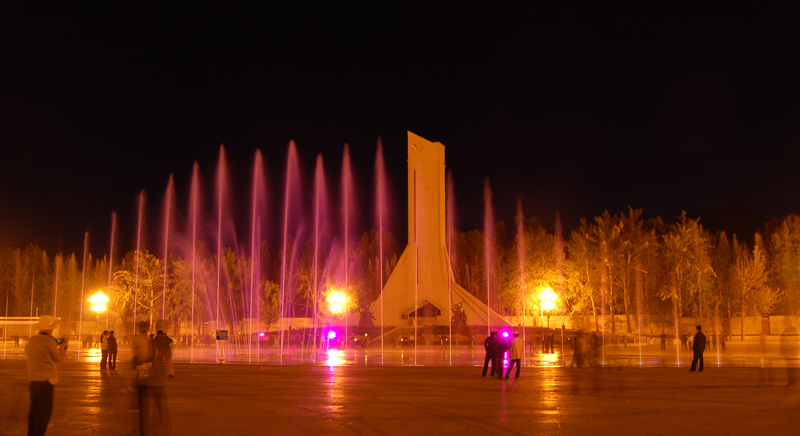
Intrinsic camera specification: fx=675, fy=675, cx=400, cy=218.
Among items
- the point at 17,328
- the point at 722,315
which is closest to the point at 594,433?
the point at 722,315

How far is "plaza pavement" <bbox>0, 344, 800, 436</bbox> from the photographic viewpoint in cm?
858

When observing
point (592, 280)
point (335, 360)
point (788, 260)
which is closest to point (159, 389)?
point (335, 360)

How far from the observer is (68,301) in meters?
70.8

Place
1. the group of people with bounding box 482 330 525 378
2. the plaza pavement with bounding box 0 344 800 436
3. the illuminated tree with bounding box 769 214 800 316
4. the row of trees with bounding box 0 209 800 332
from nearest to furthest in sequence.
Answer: the plaza pavement with bounding box 0 344 800 436, the group of people with bounding box 482 330 525 378, the row of trees with bounding box 0 209 800 332, the illuminated tree with bounding box 769 214 800 316

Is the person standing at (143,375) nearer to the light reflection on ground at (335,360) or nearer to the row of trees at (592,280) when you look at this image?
the light reflection on ground at (335,360)

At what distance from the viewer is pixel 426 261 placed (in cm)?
4953

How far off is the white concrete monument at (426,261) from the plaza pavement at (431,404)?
31212 millimetres

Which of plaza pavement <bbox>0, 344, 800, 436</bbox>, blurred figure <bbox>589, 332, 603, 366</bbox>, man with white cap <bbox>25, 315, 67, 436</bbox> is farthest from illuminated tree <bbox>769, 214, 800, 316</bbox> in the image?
man with white cap <bbox>25, 315, 67, 436</bbox>

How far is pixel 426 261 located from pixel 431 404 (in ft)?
127

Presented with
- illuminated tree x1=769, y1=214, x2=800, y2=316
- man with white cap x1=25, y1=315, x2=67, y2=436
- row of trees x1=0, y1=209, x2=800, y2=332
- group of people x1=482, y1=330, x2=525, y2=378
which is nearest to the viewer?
man with white cap x1=25, y1=315, x2=67, y2=436

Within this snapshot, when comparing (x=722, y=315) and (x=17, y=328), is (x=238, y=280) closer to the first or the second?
(x=17, y=328)

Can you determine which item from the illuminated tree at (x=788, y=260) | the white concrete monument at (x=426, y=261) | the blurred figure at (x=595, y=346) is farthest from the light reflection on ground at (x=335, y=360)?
the illuminated tree at (x=788, y=260)

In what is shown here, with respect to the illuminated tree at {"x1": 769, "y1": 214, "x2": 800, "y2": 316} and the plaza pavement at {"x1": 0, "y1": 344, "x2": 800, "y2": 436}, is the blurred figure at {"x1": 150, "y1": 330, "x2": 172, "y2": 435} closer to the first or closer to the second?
the plaza pavement at {"x1": 0, "y1": 344, "x2": 800, "y2": 436}

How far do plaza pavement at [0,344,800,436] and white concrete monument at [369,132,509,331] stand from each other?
1229 inches
